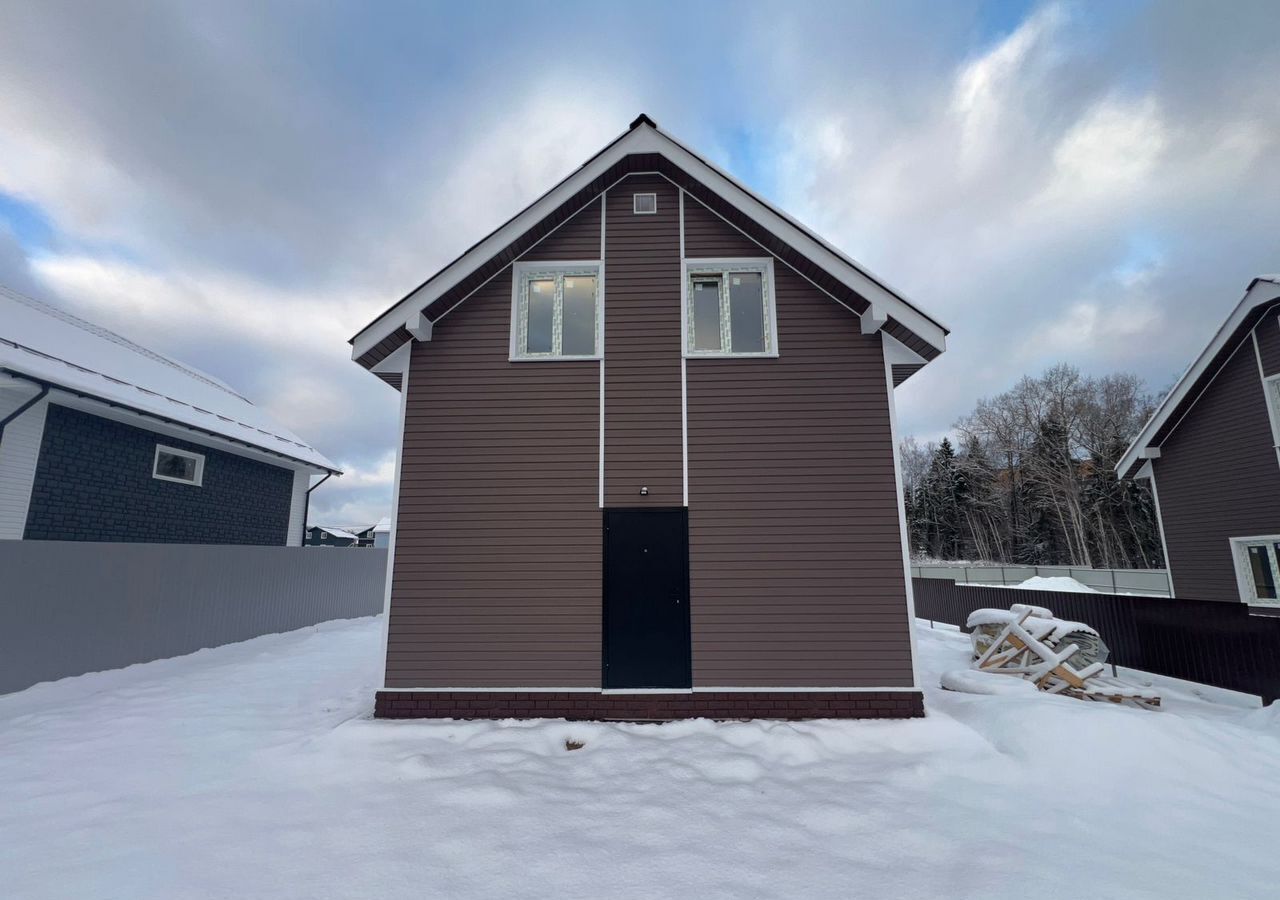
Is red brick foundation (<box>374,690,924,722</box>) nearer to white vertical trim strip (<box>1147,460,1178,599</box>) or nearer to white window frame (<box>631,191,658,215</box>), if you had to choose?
white window frame (<box>631,191,658,215</box>)

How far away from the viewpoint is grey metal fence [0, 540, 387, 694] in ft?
22.0

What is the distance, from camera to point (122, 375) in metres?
10.3

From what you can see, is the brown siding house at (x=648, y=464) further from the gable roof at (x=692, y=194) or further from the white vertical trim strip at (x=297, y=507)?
the white vertical trim strip at (x=297, y=507)

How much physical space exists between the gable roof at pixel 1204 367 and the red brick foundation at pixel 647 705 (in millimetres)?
10166

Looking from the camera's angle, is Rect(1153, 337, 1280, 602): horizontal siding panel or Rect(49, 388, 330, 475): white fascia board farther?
Rect(1153, 337, 1280, 602): horizontal siding panel

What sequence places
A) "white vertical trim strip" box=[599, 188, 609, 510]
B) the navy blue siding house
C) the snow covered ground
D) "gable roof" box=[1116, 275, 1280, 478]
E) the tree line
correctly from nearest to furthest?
the snow covered ground < "white vertical trim strip" box=[599, 188, 609, 510] < the navy blue siding house < "gable roof" box=[1116, 275, 1280, 478] < the tree line

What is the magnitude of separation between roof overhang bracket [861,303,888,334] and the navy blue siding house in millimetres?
12008

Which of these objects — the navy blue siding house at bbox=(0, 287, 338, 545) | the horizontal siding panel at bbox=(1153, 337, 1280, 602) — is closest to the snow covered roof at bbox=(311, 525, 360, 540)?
the navy blue siding house at bbox=(0, 287, 338, 545)

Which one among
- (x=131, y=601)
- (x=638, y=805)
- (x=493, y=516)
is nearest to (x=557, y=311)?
(x=493, y=516)

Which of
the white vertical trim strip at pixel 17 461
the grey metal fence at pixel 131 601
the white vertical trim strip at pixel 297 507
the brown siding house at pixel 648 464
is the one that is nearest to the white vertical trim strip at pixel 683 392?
the brown siding house at pixel 648 464


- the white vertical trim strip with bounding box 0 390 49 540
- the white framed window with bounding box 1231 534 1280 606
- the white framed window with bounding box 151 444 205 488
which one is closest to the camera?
the white vertical trim strip with bounding box 0 390 49 540

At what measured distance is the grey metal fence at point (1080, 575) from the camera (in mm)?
21594

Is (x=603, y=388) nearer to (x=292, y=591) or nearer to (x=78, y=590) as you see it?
(x=78, y=590)

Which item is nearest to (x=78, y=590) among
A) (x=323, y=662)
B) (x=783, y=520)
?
(x=323, y=662)
